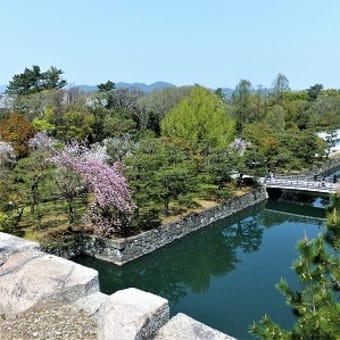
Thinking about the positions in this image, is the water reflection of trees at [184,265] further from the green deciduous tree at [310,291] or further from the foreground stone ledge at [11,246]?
the green deciduous tree at [310,291]

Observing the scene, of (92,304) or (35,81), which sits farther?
(35,81)

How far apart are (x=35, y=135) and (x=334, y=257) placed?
20.3 metres

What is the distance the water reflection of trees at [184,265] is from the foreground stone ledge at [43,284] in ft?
26.7

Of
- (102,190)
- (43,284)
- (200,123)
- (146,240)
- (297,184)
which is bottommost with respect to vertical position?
(146,240)

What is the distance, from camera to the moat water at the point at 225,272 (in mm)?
10672

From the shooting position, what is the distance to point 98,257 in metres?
13.6

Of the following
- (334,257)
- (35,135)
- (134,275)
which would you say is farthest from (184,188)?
(334,257)

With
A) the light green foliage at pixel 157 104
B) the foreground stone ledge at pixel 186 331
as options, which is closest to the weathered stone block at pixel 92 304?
the foreground stone ledge at pixel 186 331

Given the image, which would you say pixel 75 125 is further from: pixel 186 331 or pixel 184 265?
pixel 186 331

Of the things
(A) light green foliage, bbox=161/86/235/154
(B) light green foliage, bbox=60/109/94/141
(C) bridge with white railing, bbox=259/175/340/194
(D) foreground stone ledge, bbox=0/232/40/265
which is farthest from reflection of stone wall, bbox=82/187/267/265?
Result: (B) light green foliage, bbox=60/109/94/141

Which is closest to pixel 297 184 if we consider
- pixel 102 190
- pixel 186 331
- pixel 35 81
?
pixel 102 190

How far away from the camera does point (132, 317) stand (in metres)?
3.02

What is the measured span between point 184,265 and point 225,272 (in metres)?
1.54

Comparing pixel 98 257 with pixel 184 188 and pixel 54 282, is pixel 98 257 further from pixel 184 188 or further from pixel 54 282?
pixel 54 282
